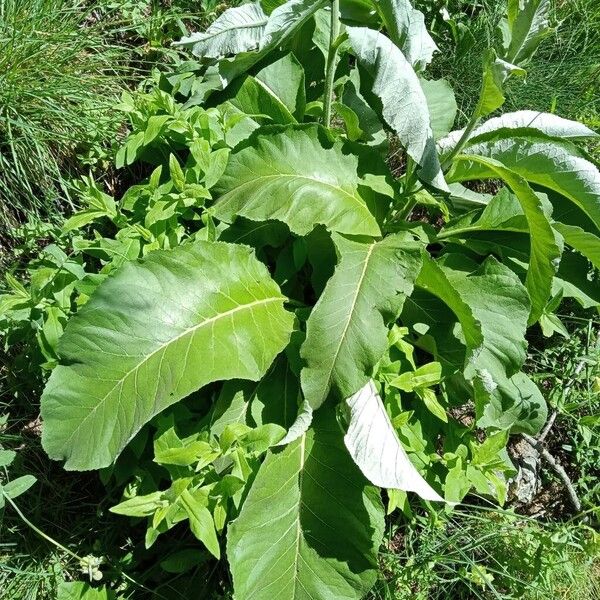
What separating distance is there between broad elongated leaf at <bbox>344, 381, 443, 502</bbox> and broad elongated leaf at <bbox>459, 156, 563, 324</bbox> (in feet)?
1.82

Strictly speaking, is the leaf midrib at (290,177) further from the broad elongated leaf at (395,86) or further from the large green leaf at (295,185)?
→ the broad elongated leaf at (395,86)

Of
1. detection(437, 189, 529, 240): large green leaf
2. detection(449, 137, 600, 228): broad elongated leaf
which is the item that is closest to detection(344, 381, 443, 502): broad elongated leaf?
detection(437, 189, 529, 240): large green leaf

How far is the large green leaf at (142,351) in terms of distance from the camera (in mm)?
1760

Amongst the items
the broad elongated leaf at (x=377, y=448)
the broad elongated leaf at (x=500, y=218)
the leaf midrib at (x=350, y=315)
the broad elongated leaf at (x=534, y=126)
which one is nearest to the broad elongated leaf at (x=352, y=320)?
the leaf midrib at (x=350, y=315)

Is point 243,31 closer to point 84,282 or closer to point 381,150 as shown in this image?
point 381,150

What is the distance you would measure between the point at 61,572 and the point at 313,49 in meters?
1.92

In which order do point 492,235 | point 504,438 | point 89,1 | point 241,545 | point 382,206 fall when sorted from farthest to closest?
point 89,1 → point 492,235 → point 382,206 → point 504,438 → point 241,545

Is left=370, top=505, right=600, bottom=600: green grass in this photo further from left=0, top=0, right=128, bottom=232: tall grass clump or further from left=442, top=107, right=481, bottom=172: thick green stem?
left=0, top=0, right=128, bottom=232: tall grass clump

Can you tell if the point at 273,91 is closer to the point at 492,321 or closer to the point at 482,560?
the point at 492,321

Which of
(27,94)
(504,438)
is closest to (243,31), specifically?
(27,94)

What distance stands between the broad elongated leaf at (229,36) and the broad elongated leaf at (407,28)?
475 mm

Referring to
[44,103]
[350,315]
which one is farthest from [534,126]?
[44,103]

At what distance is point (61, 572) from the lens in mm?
2199

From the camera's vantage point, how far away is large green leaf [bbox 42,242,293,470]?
5.77 feet
